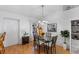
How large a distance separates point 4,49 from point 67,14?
131 cm

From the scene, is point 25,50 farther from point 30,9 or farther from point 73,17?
point 73,17

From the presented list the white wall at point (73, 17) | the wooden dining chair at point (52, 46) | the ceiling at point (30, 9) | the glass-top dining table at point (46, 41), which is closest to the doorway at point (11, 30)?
the ceiling at point (30, 9)

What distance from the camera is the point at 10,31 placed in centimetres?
158

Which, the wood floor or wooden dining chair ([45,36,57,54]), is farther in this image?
wooden dining chair ([45,36,57,54])

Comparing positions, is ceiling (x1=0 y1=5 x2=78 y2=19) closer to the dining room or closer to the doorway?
the dining room

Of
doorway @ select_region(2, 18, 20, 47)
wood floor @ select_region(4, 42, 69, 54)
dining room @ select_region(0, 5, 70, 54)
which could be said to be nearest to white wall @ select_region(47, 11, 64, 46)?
dining room @ select_region(0, 5, 70, 54)

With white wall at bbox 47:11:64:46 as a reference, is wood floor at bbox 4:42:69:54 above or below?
below

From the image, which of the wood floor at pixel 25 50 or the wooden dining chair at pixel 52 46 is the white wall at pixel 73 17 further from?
the wooden dining chair at pixel 52 46

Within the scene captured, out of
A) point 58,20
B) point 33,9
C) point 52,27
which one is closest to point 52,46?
point 52,27

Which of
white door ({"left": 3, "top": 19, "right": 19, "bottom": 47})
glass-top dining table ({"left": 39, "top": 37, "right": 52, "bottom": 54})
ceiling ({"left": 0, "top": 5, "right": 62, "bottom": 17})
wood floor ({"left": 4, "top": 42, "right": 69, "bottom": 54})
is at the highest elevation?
ceiling ({"left": 0, "top": 5, "right": 62, "bottom": 17})

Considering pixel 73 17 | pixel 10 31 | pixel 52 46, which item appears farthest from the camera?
pixel 73 17

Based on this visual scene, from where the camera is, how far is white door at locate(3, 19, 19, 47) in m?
1.52
